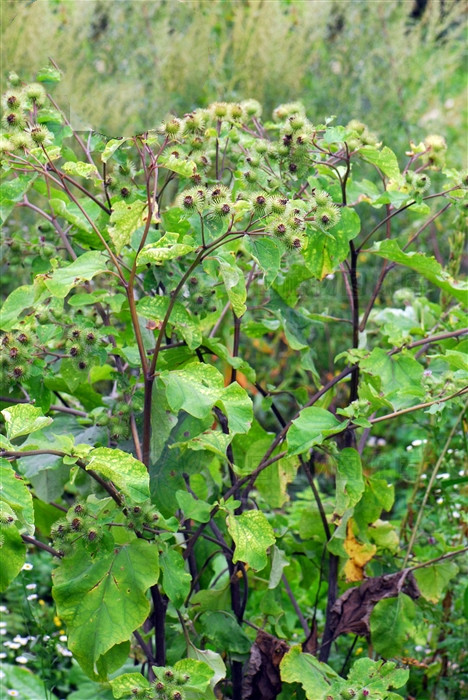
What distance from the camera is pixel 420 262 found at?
1954 millimetres

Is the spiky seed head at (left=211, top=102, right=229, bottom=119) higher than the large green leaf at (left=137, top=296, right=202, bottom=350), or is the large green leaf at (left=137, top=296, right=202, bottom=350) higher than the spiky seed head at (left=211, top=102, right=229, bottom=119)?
the spiky seed head at (left=211, top=102, right=229, bottom=119)

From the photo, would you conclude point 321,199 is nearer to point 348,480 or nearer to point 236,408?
point 236,408

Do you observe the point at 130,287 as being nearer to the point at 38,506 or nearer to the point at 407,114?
the point at 38,506

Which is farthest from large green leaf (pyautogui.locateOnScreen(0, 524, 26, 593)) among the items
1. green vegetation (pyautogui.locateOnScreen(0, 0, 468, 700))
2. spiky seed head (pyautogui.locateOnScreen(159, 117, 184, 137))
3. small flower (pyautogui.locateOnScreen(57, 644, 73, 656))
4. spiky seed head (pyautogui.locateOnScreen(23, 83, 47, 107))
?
small flower (pyautogui.locateOnScreen(57, 644, 73, 656))

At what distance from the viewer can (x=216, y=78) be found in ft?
18.7

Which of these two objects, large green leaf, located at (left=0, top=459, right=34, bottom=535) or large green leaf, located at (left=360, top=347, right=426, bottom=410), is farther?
large green leaf, located at (left=360, top=347, right=426, bottom=410)

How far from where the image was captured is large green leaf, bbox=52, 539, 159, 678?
65.2 inches

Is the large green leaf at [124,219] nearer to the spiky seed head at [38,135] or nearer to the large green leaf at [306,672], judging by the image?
the spiky seed head at [38,135]

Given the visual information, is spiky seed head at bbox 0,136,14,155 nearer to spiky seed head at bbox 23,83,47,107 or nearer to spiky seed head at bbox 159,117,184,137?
spiky seed head at bbox 23,83,47,107

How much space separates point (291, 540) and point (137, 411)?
0.71 meters

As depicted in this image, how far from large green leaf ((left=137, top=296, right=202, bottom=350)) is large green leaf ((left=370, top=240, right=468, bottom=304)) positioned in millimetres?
455

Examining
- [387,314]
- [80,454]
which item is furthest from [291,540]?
[80,454]

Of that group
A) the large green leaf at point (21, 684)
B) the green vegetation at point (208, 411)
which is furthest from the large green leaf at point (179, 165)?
the large green leaf at point (21, 684)

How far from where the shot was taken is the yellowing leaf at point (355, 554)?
7.02 ft
